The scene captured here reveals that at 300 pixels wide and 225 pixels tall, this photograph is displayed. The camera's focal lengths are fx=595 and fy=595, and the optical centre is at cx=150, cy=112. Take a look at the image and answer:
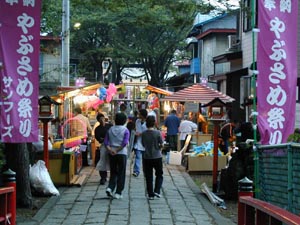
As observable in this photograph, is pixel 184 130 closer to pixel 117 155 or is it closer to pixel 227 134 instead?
pixel 227 134

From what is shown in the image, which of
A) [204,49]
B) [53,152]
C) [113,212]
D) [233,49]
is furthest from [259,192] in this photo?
[204,49]

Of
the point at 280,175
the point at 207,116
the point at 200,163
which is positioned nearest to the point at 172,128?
the point at 207,116

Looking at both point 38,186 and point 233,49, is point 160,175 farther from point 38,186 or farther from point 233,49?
point 233,49

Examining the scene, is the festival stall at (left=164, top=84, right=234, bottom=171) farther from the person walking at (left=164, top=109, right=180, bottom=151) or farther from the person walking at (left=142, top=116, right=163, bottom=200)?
the person walking at (left=142, top=116, right=163, bottom=200)

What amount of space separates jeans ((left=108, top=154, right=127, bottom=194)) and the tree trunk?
66.3 inches

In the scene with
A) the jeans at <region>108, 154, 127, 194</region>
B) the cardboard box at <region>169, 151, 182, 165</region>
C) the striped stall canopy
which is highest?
the striped stall canopy

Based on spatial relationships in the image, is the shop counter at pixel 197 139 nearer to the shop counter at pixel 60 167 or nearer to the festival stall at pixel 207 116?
the festival stall at pixel 207 116

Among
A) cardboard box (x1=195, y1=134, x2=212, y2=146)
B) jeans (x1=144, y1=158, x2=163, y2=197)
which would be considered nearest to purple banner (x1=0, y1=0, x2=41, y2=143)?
jeans (x1=144, y1=158, x2=163, y2=197)

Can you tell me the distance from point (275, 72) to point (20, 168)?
5.57 m

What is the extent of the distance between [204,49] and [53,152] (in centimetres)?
2816

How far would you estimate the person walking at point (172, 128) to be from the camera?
2286cm

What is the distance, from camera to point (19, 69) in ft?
30.3

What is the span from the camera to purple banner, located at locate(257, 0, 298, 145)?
355 inches

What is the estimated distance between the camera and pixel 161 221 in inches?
395
